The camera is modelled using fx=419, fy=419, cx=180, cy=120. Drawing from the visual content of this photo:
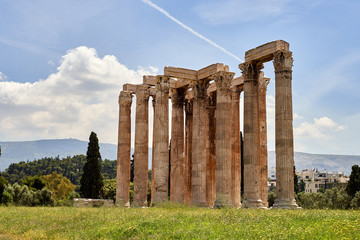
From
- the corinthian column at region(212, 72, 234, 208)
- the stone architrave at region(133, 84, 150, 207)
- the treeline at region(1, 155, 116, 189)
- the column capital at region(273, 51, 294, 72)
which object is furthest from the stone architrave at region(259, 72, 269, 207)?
the treeline at region(1, 155, 116, 189)

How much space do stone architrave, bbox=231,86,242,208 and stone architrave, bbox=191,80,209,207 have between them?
2.66 meters

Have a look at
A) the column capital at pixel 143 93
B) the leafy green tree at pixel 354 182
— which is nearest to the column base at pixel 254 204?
the column capital at pixel 143 93

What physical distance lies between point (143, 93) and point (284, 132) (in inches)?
681

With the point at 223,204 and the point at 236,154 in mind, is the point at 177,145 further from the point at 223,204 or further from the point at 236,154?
the point at 223,204

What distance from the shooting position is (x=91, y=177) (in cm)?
6062

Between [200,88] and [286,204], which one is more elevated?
[200,88]

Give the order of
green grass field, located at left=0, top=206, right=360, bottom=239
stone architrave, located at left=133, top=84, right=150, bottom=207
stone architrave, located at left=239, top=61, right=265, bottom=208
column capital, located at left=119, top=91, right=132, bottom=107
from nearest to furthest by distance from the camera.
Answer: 1. green grass field, located at left=0, top=206, right=360, bottom=239
2. stone architrave, located at left=239, top=61, right=265, bottom=208
3. stone architrave, located at left=133, top=84, right=150, bottom=207
4. column capital, located at left=119, top=91, right=132, bottom=107

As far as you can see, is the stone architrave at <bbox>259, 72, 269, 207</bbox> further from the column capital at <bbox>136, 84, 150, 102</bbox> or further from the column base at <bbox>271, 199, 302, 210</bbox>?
the column capital at <bbox>136, 84, 150, 102</bbox>

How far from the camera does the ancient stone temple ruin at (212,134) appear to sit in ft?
102

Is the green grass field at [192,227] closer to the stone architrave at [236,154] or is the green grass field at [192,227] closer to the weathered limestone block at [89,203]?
the weathered limestone block at [89,203]

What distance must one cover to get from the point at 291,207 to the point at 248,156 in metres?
5.52

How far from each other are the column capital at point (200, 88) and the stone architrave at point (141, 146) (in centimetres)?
566

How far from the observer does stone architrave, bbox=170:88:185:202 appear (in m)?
41.0

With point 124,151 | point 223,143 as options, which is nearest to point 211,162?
point 223,143
